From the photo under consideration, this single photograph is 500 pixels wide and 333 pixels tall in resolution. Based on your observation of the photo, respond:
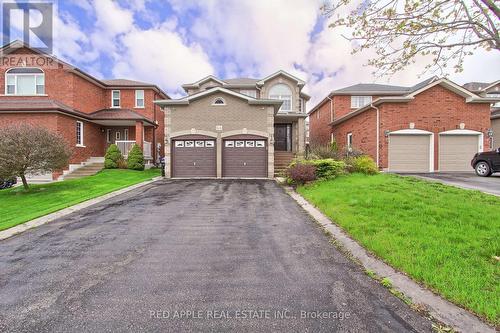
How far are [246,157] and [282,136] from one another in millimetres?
8020

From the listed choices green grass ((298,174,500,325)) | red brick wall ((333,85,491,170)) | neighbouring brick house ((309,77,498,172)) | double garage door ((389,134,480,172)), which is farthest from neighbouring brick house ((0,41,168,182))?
double garage door ((389,134,480,172))

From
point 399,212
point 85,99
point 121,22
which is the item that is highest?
point 121,22

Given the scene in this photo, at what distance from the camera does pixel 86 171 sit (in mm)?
17188

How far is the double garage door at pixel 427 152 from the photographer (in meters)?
16.1

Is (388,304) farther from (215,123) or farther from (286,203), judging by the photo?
(215,123)

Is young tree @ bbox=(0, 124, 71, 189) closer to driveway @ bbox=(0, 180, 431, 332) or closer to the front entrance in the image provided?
driveway @ bbox=(0, 180, 431, 332)

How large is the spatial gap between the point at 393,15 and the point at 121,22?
1456 cm

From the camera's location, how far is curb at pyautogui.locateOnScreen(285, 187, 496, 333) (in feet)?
8.25

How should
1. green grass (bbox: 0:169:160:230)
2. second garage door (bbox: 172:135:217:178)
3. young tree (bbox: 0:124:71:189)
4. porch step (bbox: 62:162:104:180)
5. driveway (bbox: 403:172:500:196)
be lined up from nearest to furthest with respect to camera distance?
green grass (bbox: 0:169:160:230) → driveway (bbox: 403:172:500:196) → young tree (bbox: 0:124:71:189) → second garage door (bbox: 172:135:217:178) → porch step (bbox: 62:162:104:180)

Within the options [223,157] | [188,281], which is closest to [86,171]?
[223,157]

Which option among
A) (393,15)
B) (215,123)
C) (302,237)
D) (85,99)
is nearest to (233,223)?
(302,237)

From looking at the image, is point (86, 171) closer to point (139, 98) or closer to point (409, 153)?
point (139, 98)

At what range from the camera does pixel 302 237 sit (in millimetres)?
5324

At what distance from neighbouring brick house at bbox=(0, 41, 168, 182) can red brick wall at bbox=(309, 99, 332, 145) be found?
17462 mm
